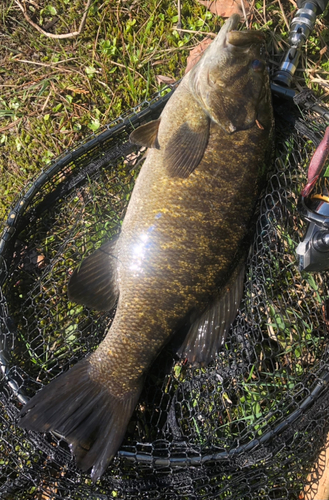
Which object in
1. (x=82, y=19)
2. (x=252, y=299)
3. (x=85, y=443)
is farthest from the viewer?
(x=82, y=19)

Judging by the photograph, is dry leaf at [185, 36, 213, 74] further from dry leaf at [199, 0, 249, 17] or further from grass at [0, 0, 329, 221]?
dry leaf at [199, 0, 249, 17]

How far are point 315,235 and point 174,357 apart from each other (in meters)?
1.16

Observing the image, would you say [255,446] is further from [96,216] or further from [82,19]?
[82,19]

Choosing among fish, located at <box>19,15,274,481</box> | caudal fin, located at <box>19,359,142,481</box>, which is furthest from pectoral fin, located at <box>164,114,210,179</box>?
caudal fin, located at <box>19,359,142,481</box>

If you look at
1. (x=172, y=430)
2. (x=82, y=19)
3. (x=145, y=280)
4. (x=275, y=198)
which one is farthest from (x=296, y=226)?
(x=82, y=19)

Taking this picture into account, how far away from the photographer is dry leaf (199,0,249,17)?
2574 millimetres

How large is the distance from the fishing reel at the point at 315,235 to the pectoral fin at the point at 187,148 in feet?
2.14

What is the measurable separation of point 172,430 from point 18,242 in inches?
61.9

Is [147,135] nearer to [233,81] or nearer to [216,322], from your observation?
[233,81]

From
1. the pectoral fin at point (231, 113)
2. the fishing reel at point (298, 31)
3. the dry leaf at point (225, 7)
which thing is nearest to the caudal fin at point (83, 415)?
the pectoral fin at point (231, 113)

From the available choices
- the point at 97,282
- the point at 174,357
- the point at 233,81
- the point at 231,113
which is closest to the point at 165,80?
the point at 233,81

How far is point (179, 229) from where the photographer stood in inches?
79.4

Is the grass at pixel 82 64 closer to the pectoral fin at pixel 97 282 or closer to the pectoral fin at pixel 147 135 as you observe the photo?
the pectoral fin at pixel 147 135

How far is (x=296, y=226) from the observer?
2.35 meters
